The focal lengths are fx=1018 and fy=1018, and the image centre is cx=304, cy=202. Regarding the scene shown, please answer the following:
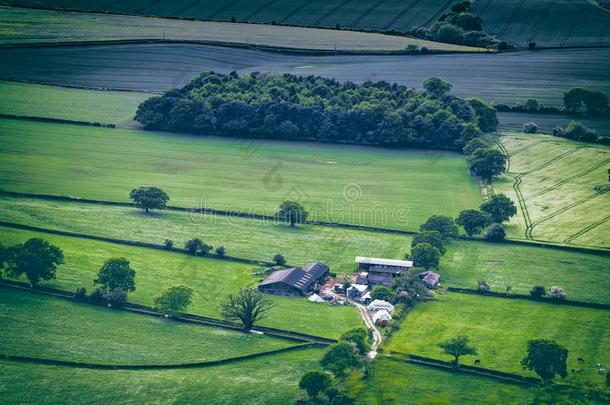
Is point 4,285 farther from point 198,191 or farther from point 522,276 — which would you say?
point 522,276

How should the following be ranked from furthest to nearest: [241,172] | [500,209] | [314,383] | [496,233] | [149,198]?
[241,172] < [149,198] < [500,209] < [496,233] < [314,383]

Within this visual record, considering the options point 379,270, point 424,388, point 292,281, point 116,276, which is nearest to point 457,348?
point 424,388

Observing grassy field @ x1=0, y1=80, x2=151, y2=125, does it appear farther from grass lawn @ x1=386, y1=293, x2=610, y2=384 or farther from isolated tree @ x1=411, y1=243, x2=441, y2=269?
grass lawn @ x1=386, y1=293, x2=610, y2=384

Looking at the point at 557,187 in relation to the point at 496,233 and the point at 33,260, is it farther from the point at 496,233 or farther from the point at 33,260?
the point at 33,260

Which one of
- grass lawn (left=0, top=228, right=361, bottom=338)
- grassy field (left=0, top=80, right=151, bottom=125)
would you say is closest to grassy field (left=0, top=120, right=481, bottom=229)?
grassy field (left=0, top=80, right=151, bottom=125)

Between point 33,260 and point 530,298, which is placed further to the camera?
point 530,298

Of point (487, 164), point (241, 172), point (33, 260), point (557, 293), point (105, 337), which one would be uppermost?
point (487, 164)

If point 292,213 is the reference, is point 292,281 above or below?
below

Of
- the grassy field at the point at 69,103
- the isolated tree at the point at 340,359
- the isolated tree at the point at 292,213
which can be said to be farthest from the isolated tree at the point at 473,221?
the grassy field at the point at 69,103
